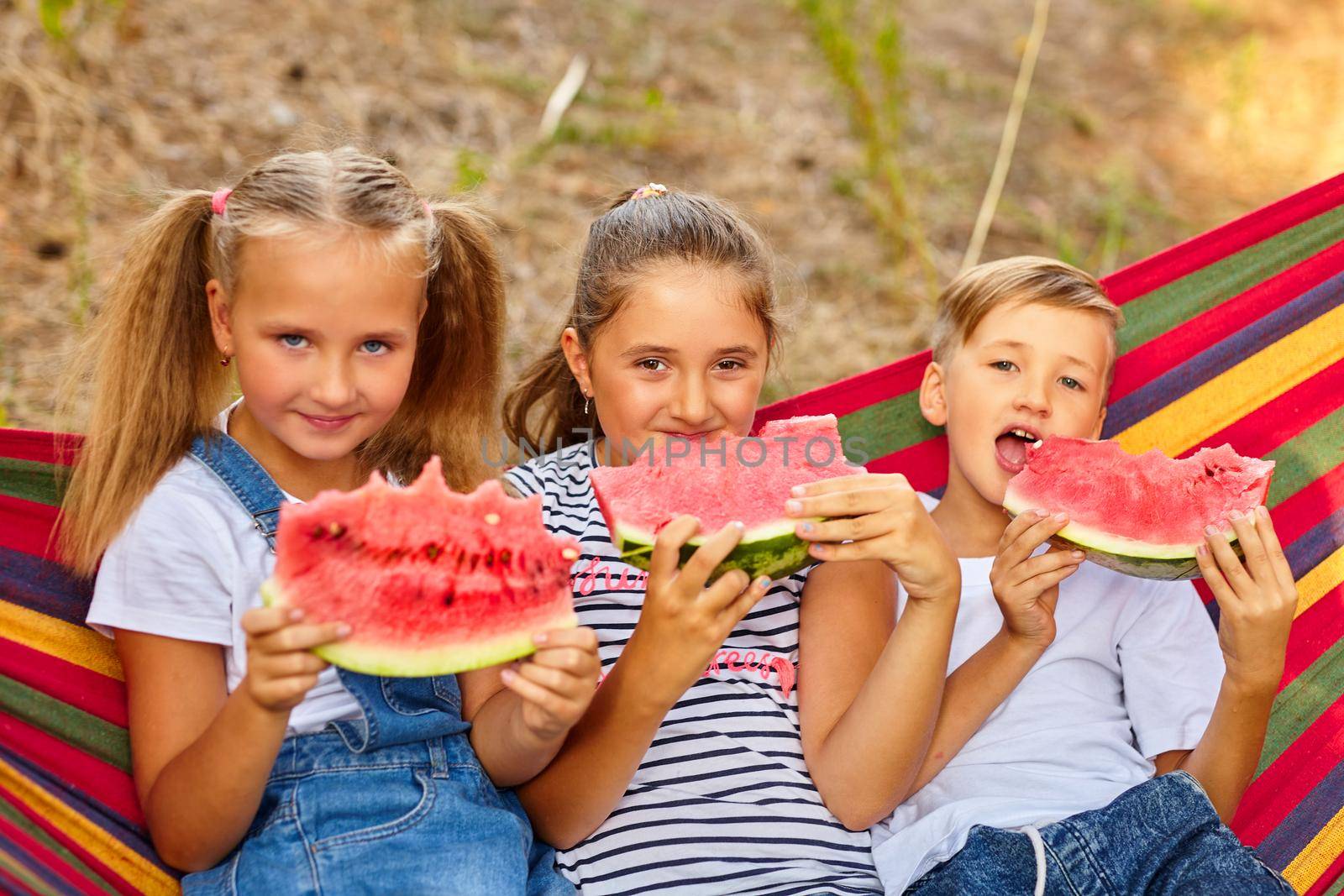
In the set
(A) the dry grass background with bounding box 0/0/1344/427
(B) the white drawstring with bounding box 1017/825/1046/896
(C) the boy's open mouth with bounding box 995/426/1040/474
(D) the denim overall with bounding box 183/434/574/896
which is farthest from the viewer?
(A) the dry grass background with bounding box 0/0/1344/427

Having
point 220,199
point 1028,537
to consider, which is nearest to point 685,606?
point 1028,537

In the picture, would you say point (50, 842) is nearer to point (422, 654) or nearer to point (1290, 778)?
point (422, 654)

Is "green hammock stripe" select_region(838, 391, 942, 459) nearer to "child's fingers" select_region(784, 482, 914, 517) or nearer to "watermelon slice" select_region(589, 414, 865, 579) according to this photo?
"watermelon slice" select_region(589, 414, 865, 579)

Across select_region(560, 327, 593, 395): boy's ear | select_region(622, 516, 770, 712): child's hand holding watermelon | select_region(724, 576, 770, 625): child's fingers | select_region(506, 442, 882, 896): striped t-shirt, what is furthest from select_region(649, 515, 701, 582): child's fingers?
select_region(560, 327, 593, 395): boy's ear

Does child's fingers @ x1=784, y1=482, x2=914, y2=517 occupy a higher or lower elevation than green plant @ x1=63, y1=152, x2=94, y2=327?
lower

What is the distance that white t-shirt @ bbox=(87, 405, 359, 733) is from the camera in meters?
2.40

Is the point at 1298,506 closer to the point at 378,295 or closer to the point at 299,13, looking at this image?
the point at 378,295

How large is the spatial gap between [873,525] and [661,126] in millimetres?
5615

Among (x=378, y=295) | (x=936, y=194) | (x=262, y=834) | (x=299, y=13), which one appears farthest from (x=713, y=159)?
(x=262, y=834)

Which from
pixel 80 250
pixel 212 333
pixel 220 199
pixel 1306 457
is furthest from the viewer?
pixel 80 250

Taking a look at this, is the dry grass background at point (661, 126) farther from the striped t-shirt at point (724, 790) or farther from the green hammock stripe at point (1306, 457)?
the green hammock stripe at point (1306, 457)

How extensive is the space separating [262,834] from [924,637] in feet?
4.40

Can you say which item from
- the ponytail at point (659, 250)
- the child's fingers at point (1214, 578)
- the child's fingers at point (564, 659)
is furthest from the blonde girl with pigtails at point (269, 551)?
the child's fingers at point (1214, 578)

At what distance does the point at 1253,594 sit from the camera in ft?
8.43
